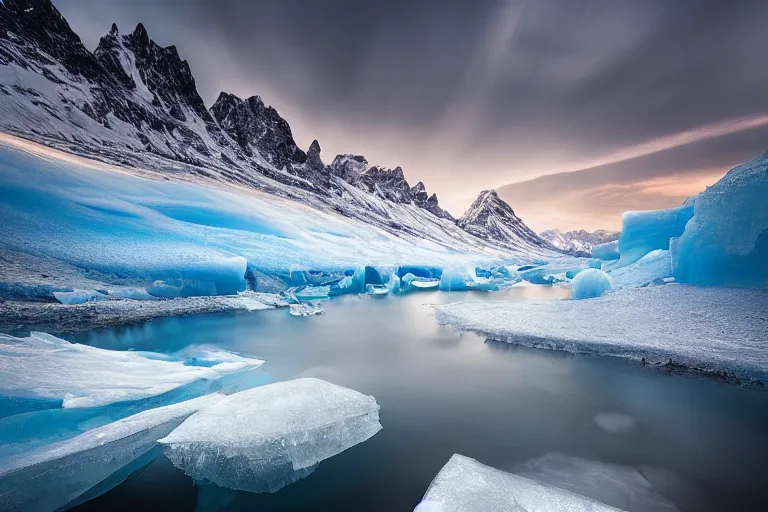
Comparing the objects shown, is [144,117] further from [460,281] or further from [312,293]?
[460,281]

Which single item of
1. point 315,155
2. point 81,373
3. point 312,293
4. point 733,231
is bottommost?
point 81,373

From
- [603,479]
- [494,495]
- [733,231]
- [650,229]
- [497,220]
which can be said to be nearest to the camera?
[494,495]

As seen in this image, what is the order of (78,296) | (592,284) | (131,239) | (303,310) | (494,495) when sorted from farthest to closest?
(303,310) < (131,239) < (592,284) < (78,296) < (494,495)

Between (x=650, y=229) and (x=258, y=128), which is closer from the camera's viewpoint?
(x=650, y=229)

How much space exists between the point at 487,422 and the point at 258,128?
226 feet

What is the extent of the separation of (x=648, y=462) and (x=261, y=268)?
44.2 ft

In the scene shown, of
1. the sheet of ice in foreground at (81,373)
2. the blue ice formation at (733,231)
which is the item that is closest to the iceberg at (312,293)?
the sheet of ice in foreground at (81,373)

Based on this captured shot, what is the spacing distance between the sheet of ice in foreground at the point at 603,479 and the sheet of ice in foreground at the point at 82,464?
12.2 feet

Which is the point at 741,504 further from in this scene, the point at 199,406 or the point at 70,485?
the point at 70,485

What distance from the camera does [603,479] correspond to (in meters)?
2.94

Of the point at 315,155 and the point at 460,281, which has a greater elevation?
the point at 315,155

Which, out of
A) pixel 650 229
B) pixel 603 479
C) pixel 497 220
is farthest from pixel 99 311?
pixel 497 220

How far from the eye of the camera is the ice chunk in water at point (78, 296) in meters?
7.90

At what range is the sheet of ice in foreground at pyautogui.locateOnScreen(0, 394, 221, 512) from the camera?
2342mm
